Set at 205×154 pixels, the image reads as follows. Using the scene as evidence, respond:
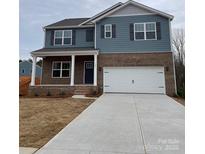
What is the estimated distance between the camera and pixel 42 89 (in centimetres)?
1441

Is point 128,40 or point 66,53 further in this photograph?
point 128,40

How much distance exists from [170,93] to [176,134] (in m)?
9.37

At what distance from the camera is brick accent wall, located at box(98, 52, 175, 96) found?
45.2 feet

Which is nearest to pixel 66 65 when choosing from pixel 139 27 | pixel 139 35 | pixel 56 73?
pixel 56 73

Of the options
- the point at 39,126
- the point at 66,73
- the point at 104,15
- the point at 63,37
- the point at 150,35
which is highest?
the point at 104,15

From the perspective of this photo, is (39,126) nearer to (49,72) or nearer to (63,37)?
(49,72)

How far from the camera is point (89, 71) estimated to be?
1605cm

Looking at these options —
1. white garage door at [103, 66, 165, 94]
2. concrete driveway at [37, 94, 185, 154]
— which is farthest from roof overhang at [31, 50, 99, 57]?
concrete driveway at [37, 94, 185, 154]

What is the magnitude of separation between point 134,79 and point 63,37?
807 centimetres

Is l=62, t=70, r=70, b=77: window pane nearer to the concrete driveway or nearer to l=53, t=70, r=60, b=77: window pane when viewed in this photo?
l=53, t=70, r=60, b=77: window pane

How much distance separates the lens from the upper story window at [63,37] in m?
16.6

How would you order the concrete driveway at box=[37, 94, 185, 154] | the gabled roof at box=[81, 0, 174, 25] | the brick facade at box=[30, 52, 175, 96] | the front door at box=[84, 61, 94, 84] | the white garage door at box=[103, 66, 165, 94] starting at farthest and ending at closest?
1. the front door at box=[84, 61, 94, 84]
2. the gabled roof at box=[81, 0, 174, 25]
3. the white garage door at box=[103, 66, 165, 94]
4. the brick facade at box=[30, 52, 175, 96]
5. the concrete driveway at box=[37, 94, 185, 154]

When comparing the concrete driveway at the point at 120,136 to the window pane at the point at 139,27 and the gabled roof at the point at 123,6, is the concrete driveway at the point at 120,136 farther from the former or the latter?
the gabled roof at the point at 123,6

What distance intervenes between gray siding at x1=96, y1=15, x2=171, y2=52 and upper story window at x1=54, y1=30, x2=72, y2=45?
10.4ft
